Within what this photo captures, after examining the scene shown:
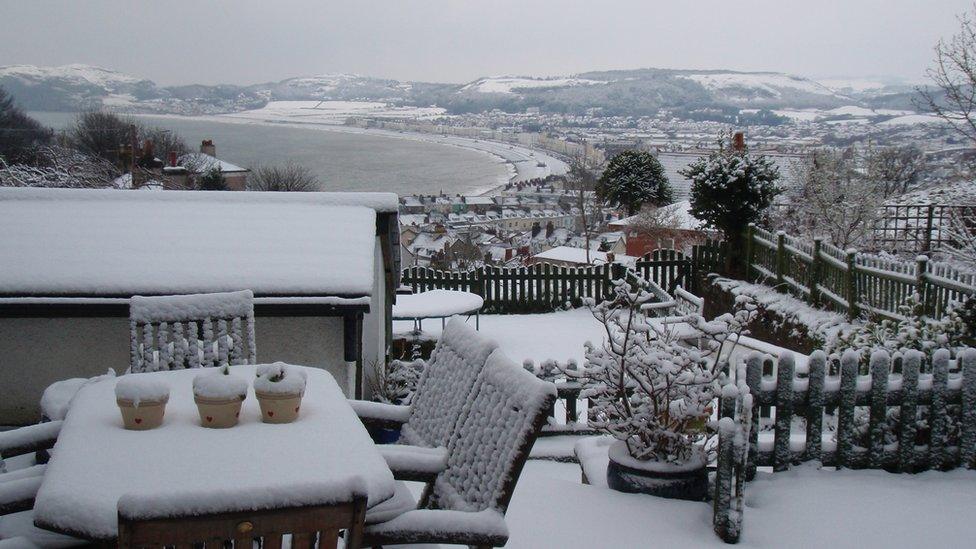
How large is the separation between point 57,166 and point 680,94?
6170 cm

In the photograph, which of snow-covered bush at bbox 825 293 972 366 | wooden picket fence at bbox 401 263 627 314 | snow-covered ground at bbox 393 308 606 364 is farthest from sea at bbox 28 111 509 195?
snow-covered bush at bbox 825 293 972 366

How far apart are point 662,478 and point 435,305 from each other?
24.8 feet

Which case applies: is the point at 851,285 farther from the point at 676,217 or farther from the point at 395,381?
the point at 676,217

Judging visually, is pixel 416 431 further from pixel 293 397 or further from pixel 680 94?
pixel 680 94

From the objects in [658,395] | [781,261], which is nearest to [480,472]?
[658,395]

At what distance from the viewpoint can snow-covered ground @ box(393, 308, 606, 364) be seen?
1130 cm

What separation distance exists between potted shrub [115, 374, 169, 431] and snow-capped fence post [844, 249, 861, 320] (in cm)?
853

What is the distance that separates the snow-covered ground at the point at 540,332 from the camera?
11297mm

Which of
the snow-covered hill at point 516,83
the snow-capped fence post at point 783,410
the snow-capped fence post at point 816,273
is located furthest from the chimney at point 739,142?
the snow-covered hill at point 516,83

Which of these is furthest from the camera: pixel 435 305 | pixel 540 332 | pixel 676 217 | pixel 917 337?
pixel 676 217

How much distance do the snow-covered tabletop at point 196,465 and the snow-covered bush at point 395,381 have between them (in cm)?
350

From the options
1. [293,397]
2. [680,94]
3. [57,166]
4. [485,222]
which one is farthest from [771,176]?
[680,94]

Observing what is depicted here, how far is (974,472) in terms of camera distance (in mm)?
4566

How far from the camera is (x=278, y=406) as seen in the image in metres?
2.81
